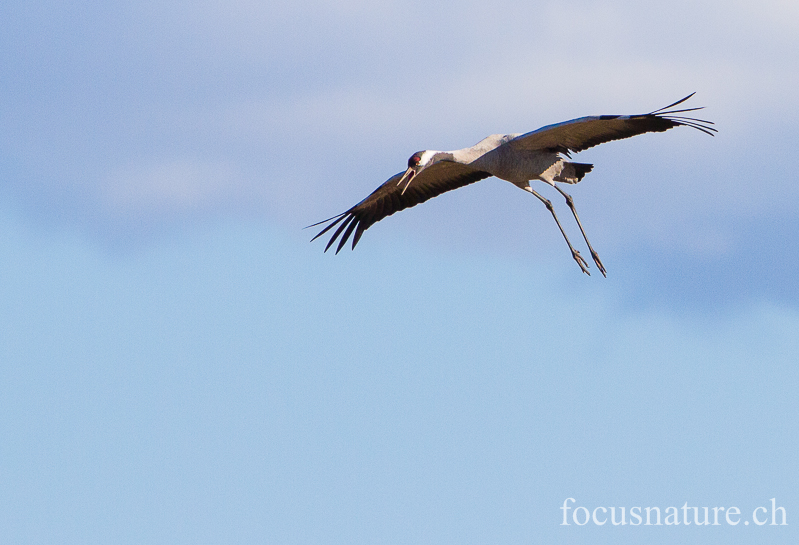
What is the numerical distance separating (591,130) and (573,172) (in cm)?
139

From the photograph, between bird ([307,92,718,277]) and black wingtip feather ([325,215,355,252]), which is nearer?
bird ([307,92,718,277])

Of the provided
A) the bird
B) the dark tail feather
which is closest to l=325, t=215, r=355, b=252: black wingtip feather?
the bird

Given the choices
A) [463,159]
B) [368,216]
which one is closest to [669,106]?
[463,159]

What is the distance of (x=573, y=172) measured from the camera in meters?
19.5

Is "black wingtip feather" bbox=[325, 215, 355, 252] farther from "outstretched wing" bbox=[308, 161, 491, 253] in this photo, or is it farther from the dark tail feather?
the dark tail feather

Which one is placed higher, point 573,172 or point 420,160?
point 420,160

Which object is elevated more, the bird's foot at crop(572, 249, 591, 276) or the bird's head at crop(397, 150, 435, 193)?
the bird's head at crop(397, 150, 435, 193)

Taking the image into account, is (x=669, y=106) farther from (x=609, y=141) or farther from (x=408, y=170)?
(x=408, y=170)

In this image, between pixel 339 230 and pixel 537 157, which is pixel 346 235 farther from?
pixel 537 157

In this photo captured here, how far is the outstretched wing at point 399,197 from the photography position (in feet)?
68.1

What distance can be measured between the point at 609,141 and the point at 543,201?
171 cm

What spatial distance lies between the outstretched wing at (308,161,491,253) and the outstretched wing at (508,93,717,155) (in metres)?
2.34

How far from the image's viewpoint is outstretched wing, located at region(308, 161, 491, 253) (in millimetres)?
20766

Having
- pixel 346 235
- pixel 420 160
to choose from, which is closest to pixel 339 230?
pixel 346 235
